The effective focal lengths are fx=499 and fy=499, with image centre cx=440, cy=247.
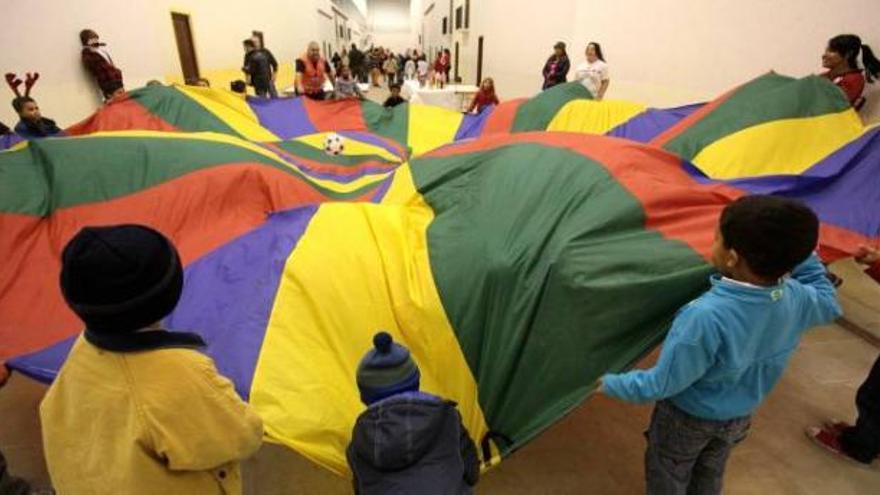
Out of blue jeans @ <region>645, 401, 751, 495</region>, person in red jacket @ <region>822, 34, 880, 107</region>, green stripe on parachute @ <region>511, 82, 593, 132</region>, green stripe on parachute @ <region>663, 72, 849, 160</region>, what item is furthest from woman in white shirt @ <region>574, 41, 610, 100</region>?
blue jeans @ <region>645, 401, 751, 495</region>

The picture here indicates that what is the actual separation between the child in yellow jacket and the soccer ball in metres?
2.42

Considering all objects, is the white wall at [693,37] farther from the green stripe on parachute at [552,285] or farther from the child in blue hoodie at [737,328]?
the child in blue hoodie at [737,328]

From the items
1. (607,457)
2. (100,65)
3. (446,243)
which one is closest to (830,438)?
(607,457)

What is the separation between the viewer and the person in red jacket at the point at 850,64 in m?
2.66

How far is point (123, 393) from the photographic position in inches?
31.7

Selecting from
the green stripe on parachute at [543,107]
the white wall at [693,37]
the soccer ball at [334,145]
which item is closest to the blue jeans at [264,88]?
the white wall at [693,37]

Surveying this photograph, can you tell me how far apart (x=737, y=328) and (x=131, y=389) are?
1.14 m

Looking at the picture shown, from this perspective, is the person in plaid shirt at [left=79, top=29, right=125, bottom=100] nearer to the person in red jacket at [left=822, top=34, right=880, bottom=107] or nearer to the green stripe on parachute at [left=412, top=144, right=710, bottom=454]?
the green stripe on parachute at [left=412, top=144, right=710, bottom=454]

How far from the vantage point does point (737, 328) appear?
104cm

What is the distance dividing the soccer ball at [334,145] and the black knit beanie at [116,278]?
2.47 metres

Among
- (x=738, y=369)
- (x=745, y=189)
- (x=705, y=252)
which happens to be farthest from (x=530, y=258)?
(x=745, y=189)

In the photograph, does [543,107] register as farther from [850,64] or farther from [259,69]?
[259,69]

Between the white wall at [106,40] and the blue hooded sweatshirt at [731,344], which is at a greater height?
the white wall at [106,40]

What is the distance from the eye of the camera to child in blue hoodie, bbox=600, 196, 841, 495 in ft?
3.21
